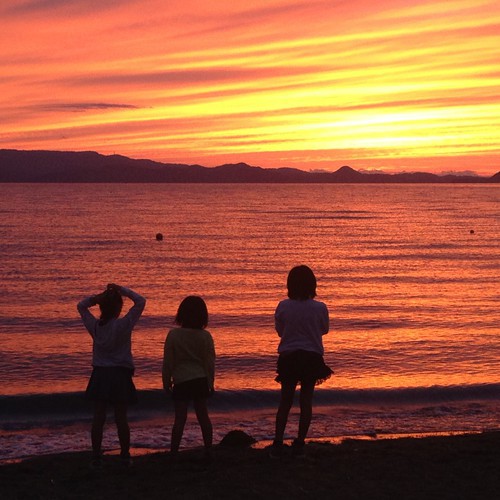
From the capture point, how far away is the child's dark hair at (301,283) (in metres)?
7.66

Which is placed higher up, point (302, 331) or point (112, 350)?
point (302, 331)

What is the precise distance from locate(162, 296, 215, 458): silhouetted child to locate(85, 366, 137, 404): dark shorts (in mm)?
366

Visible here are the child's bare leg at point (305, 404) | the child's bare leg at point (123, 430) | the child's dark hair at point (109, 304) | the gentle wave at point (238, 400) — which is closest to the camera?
the child's dark hair at point (109, 304)

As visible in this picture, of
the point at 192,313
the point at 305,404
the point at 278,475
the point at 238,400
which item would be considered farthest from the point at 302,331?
the point at 238,400

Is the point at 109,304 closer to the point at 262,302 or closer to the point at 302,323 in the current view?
the point at 302,323

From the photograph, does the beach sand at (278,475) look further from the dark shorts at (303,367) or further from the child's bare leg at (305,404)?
the dark shorts at (303,367)

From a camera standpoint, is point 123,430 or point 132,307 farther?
point 123,430

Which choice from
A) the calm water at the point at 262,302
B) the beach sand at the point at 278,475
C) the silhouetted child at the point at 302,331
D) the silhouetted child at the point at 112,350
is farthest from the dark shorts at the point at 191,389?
the calm water at the point at 262,302

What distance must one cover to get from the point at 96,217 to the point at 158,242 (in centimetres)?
3088

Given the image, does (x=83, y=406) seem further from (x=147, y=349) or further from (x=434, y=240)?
(x=434, y=240)

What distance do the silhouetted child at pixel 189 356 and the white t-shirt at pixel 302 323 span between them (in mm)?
725

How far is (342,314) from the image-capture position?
21750 millimetres

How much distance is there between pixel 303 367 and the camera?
7758 mm

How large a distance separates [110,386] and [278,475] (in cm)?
172
